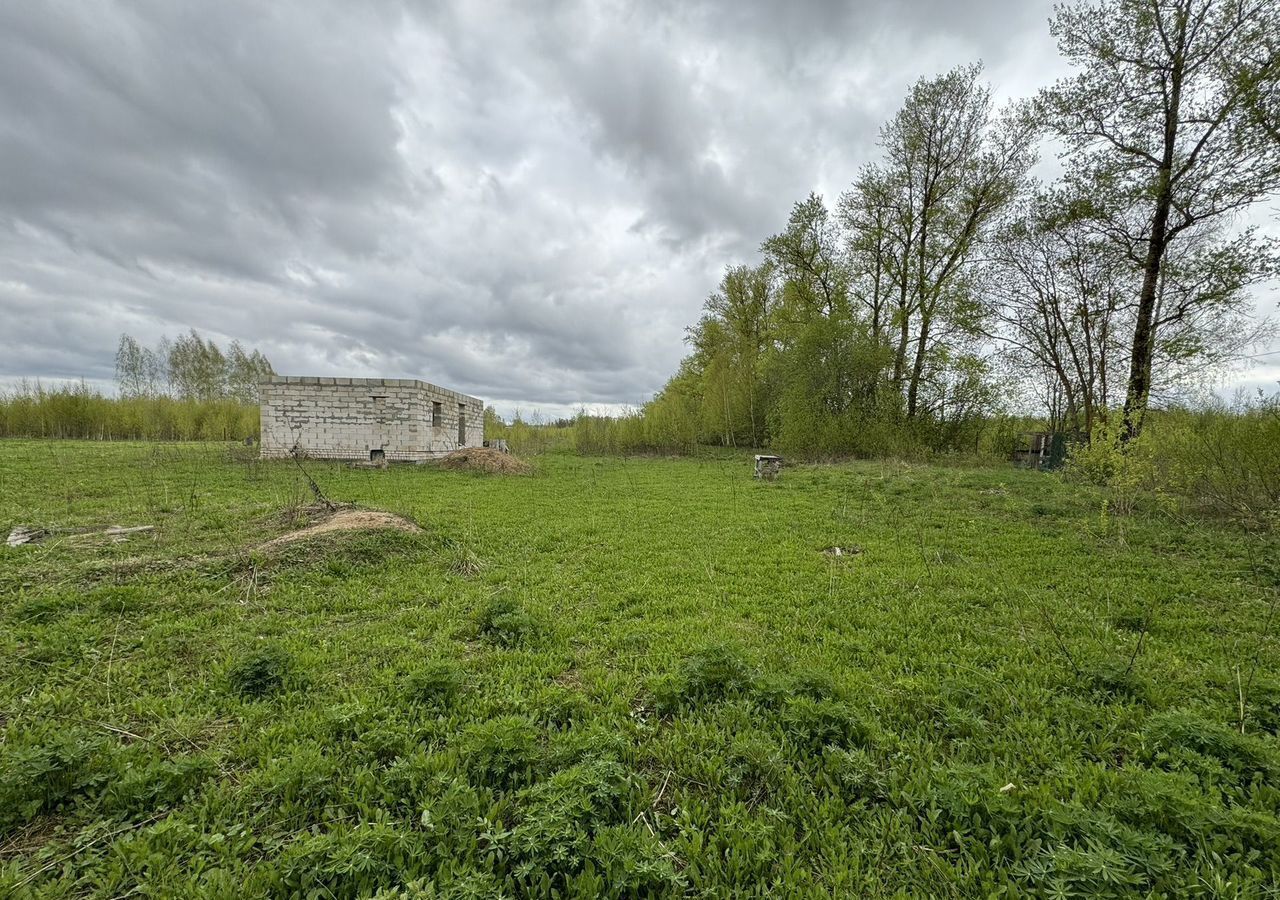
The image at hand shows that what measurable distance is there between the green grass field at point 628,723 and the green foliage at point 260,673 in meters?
0.02

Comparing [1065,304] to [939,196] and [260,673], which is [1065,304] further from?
[260,673]

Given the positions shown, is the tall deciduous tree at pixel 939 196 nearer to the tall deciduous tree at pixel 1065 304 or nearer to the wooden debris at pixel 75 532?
the tall deciduous tree at pixel 1065 304

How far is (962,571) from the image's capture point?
505 centimetres

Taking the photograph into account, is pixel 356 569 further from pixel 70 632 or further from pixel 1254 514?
pixel 1254 514

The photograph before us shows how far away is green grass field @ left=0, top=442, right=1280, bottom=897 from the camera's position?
1.62 meters

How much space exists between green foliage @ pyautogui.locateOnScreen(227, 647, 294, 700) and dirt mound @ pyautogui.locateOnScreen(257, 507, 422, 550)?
8.76 feet

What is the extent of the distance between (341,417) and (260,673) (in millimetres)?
13939

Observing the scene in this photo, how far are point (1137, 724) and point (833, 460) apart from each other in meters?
15.5

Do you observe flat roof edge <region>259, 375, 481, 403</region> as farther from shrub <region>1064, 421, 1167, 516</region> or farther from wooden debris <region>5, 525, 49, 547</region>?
shrub <region>1064, 421, 1167, 516</region>

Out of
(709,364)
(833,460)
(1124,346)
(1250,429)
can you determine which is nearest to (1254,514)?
(1250,429)

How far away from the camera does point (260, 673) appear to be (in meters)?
2.76

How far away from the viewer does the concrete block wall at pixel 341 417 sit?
47.2 ft

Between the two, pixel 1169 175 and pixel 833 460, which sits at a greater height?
pixel 1169 175

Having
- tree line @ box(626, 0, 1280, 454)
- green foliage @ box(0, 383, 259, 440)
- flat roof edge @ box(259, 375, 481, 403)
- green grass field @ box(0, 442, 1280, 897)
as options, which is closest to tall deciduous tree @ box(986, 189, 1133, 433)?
tree line @ box(626, 0, 1280, 454)
